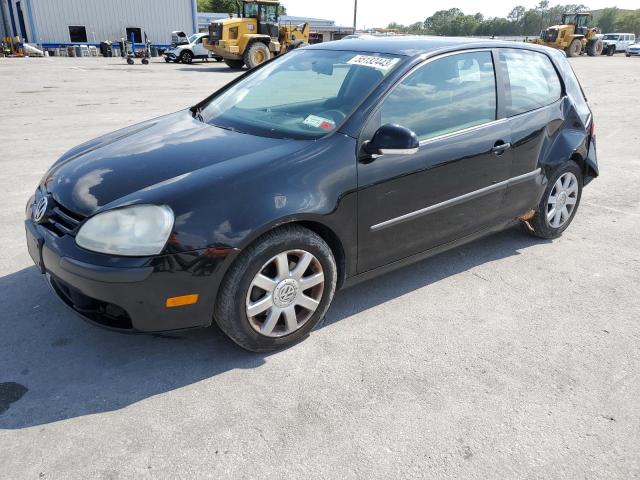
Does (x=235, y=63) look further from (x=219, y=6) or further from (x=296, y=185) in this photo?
(x=219, y=6)

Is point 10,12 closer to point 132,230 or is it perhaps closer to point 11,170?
point 11,170

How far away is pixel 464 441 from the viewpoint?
2.28m

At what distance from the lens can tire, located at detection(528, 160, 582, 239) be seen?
4223 millimetres

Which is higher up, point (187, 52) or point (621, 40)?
point (621, 40)

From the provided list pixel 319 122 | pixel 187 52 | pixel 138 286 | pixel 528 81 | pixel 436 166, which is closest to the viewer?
pixel 138 286

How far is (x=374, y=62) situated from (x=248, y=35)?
20.5 m

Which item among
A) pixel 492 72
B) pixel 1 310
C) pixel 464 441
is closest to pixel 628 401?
pixel 464 441

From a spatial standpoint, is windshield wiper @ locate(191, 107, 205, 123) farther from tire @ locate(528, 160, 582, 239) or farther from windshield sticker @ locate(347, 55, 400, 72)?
tire @ locate(528, 160, 582, 239)

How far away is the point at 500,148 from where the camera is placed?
3568 millimetres

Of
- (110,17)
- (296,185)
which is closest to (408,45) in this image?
(296,185)

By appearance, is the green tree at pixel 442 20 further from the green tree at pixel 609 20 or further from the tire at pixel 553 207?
the tire at pixel 553 207

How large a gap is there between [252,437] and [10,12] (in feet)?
159


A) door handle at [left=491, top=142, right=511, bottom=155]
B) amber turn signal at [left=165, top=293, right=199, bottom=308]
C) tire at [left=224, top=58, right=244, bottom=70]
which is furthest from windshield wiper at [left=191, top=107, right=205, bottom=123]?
tire at [left=224, top=58, right=244, bottom=70]

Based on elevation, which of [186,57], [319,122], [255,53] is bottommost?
[186,57]
